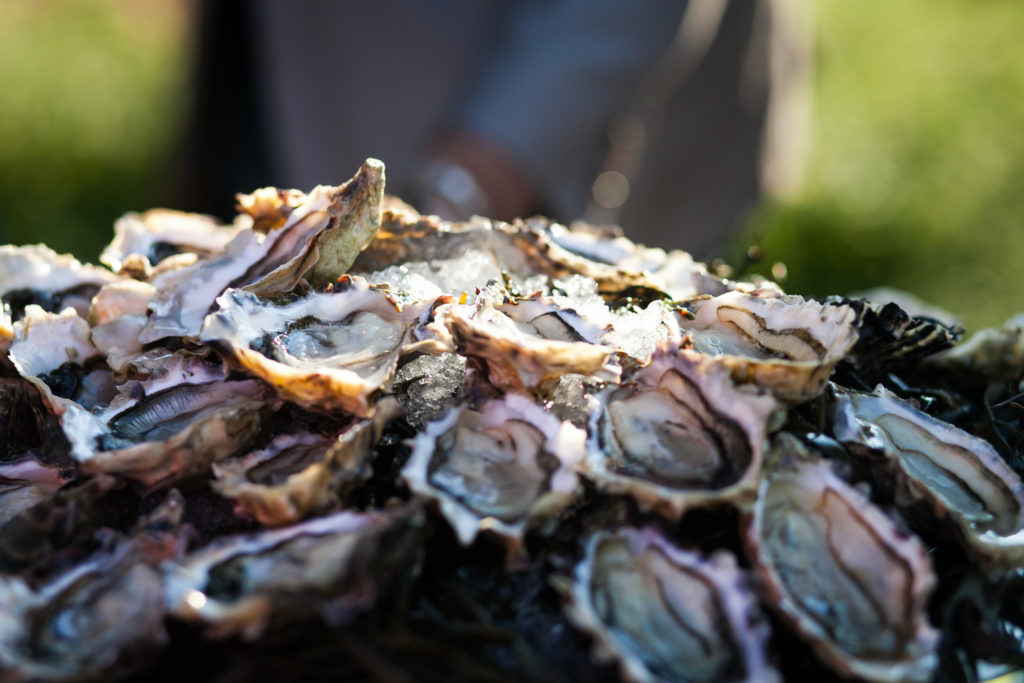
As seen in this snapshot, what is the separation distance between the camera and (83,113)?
4168 millimetres

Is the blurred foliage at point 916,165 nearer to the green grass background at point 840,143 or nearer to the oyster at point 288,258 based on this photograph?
the green grass background at point 840,143

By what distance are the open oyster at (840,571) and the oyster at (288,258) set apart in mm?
321

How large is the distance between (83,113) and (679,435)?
14.3 feet

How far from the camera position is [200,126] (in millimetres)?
2160

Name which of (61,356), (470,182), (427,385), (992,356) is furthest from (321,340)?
(470,182)

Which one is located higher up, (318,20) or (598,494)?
(318,20)

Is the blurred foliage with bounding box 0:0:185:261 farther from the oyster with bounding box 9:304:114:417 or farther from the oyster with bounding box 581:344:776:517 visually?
the oyster with bounding box 581:344:776:517

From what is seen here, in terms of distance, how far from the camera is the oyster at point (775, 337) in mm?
541

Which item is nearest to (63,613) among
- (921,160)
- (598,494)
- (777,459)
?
(598,494)

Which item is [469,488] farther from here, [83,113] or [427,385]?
[83,113]

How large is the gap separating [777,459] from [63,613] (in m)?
0.41

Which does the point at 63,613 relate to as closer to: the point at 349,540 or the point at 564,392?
the point at 349,540

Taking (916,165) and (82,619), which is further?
(916,165)

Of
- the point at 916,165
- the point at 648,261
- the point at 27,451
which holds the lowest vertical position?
the point at 27,451
